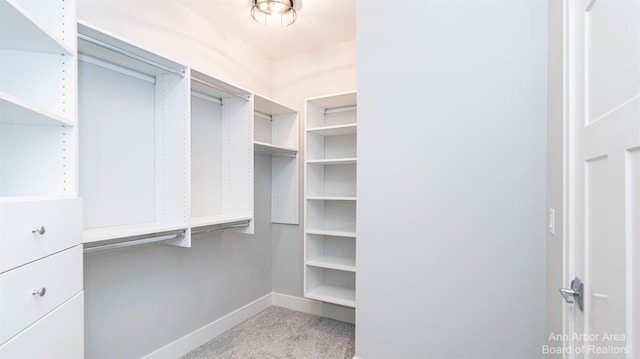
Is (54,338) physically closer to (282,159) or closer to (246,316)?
(246,316)

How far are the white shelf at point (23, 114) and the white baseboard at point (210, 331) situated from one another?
5.41 ft

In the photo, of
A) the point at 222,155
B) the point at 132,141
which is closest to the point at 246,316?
the point at 222,155

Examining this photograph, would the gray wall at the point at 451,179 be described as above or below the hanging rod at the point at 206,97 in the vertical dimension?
below

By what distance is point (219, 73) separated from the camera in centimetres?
263

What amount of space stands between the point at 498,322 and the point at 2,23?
249cm

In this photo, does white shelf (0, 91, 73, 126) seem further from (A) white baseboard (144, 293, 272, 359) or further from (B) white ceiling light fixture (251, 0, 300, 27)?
(A) white baseboard (144, 293, 272, 359)

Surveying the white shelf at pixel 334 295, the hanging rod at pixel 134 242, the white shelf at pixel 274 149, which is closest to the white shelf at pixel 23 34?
the hanging rod at pixel 134 242

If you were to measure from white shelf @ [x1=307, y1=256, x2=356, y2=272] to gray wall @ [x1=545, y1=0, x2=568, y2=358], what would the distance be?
1379mm

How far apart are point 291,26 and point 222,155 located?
1280mm

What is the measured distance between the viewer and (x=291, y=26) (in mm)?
2645

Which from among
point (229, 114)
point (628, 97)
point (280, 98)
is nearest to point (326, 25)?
point (280, 98)

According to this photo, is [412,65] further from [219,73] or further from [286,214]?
[286,214]

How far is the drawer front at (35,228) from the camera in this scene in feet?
2.72

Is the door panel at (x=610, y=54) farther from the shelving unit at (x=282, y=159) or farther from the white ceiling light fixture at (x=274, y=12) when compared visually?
the shelving unit at (x=282, y=159)
